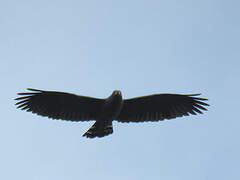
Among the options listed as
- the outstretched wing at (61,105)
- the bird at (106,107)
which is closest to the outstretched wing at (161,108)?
the bird at (106,107)

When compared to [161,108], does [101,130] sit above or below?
below

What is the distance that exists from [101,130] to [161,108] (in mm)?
2084

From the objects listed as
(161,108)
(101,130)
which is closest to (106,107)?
(101,130)

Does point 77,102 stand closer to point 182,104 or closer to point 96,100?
point 96,100

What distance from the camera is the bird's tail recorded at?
45.7ft

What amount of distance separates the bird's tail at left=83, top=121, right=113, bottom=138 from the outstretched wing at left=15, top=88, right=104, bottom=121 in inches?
14.5

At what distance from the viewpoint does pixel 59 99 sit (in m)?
13.9

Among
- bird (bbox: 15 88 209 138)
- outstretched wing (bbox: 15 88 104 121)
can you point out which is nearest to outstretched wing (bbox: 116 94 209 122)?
bird (bbox: 15 88 209 138)

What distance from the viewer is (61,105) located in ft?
46.1

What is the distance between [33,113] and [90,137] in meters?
1.89

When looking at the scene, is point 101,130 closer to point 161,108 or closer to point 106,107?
point 106,107

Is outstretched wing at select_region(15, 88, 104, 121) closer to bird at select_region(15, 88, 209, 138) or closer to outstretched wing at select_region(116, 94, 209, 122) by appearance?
bird at select_region(15, 88, 209, 138)

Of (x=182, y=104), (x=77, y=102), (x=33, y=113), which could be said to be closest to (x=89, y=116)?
(x=77, y=102)

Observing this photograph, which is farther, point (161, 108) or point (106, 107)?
point (161, 108)
